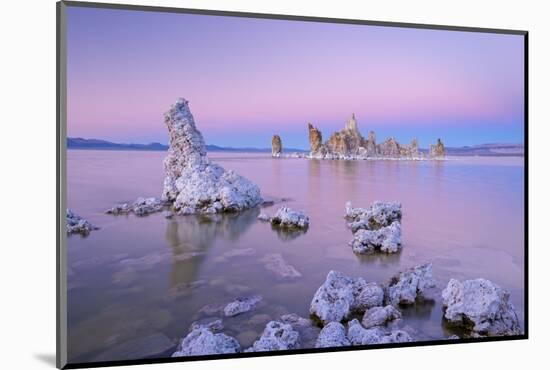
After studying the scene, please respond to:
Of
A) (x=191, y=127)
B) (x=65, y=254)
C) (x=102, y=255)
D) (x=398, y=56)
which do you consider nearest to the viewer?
(x=65, y=254)

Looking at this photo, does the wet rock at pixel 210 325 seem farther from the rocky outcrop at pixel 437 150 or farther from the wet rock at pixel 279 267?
the rocky outcrop at pixel 437 150

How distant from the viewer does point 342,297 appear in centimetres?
341

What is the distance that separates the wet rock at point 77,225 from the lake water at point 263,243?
0.14 ft

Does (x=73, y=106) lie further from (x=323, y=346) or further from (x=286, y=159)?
(x=323, y=346)

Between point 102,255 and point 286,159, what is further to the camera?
point 286,159

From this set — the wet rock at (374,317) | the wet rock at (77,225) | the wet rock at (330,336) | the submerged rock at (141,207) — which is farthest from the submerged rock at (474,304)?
the wet rock at (77,225)

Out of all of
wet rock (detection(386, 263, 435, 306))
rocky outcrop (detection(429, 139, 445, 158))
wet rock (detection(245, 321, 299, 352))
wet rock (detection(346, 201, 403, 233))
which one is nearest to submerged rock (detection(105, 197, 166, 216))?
wet rock (detection(245, 321, 299, 352))

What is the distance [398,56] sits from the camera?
3.77 metres

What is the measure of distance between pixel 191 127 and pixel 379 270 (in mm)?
1546

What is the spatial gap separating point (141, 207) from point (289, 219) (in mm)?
965

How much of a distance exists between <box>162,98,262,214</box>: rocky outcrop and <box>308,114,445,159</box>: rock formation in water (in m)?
0.55

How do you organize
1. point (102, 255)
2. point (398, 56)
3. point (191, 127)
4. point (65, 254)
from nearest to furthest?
1. point (65, 254)
2. point (102, 255)
3. point (191, 127)
4. point (398, 56)

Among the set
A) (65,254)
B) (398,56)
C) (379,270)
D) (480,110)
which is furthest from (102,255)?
(480,110)

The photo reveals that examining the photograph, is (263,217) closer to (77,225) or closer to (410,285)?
(410,285)
